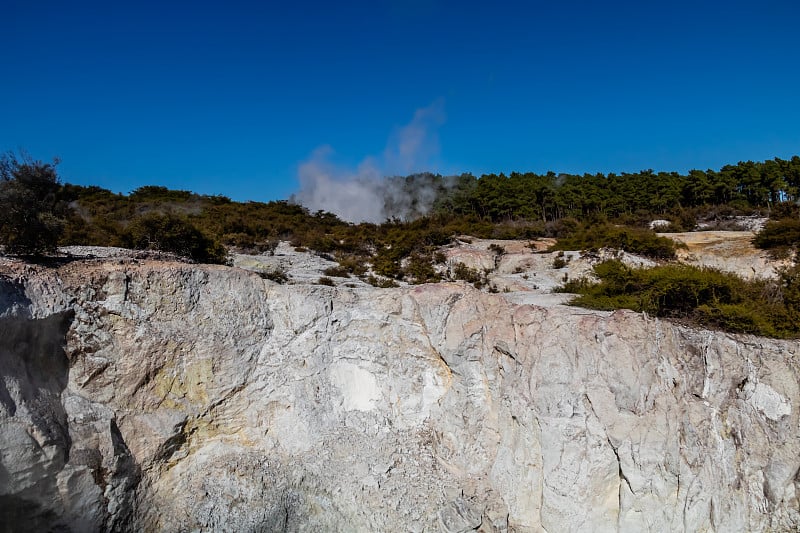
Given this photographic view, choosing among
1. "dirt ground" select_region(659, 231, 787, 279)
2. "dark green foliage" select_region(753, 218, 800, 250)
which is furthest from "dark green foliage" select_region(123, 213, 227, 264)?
"dark green foliage" select_region(753, 218, 800, 250)

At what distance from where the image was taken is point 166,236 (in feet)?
46.3

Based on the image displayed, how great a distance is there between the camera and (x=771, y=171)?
131 feet

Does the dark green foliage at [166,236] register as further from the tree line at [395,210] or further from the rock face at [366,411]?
the rock face at [366,411]

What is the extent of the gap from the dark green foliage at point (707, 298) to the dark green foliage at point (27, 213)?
1376 centimetres

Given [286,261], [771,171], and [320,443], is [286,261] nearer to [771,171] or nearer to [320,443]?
[320,443]

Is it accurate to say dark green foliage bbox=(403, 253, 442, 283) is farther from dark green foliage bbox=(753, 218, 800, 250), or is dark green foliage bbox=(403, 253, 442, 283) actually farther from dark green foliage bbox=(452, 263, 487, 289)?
dark green foliage bbox=(753, 218, 800, 250)

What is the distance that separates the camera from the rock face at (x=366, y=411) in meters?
8.20

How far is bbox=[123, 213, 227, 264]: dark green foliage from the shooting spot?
14.0m

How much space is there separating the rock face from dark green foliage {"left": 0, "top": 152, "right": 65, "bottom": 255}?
158cm

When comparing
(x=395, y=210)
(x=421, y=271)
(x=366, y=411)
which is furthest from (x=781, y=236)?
(x=395, y=210)

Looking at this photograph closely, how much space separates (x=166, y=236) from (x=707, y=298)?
16253 mm

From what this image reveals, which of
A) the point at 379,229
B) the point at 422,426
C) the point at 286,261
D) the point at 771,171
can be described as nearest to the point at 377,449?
the point at 422,426

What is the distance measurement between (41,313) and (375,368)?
7.24 meters

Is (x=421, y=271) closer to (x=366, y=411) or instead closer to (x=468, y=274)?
(x=468, y=274)
